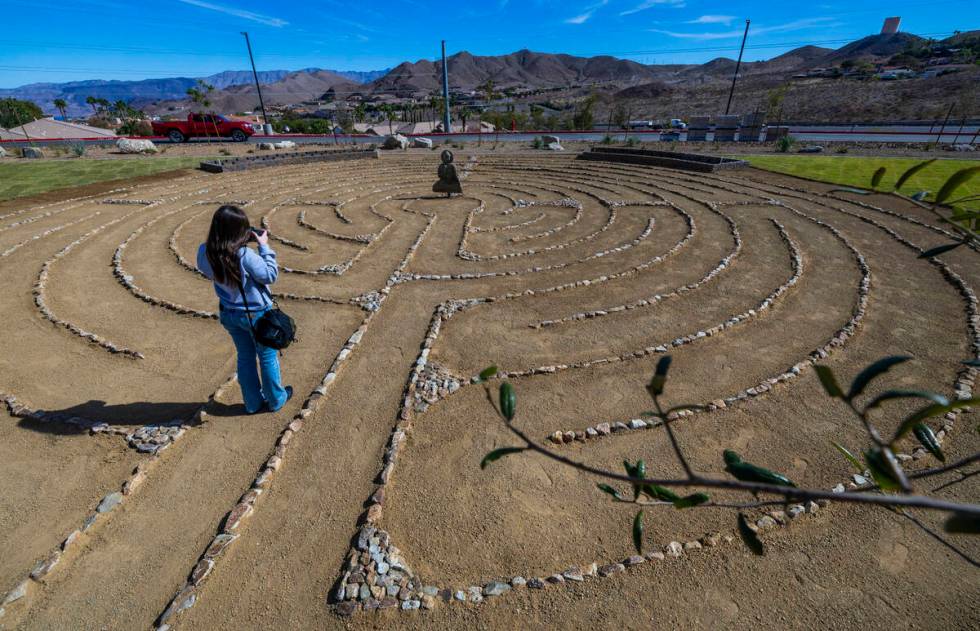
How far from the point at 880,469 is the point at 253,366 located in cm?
716

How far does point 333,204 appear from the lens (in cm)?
1991

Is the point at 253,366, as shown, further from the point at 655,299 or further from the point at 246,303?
the point at 655,299

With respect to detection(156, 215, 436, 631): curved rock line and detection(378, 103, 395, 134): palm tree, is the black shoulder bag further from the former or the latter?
detection(378, 103, 395, 134): palm tree

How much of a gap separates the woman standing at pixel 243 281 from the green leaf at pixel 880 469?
244 inches

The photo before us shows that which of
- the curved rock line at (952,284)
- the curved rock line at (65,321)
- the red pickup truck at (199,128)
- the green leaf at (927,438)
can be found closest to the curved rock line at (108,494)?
the curved rock line at (65,321)

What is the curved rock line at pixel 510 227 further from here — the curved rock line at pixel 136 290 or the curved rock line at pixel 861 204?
the curved rock line at pixel 861 204

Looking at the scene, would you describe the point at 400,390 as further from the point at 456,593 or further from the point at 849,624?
the point at 849,624

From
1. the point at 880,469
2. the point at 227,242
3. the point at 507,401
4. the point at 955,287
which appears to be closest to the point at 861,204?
the point at 955,287

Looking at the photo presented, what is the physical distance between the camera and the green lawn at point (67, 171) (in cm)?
2336

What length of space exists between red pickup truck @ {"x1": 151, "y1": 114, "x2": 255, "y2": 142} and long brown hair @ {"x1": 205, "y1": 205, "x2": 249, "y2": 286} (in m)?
44.1

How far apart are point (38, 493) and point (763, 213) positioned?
2099 centimetres

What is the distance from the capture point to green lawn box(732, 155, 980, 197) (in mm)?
20688

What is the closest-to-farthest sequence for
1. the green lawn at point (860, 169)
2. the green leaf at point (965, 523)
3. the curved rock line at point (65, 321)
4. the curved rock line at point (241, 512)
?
the green leaf at point (965, 523) < the curved rock line at point (241, 512) < the curved rock line at point (65, 321) < the green lawn at point (860, 169)

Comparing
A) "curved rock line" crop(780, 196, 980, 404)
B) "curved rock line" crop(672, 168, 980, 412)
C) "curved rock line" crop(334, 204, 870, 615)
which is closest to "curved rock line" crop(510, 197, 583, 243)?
"curved rock line" crop(672, 168, 980, 412)
